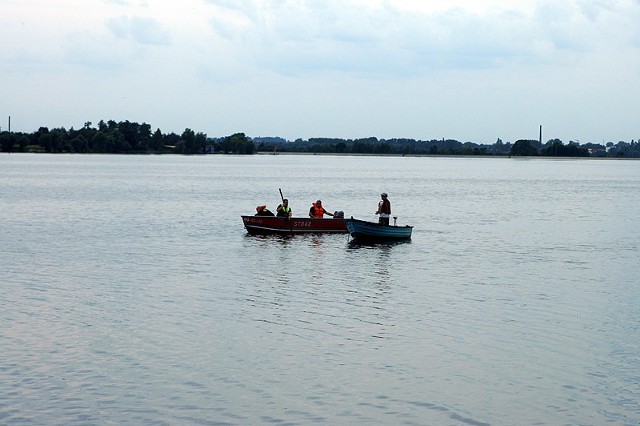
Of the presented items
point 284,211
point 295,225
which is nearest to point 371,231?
point 295,225

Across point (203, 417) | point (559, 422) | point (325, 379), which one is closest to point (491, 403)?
point (559, 422)

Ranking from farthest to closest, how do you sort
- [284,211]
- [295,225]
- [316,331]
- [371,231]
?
1. [284,211]
2. [295,225]
3. [371,231]
4. [316,331]

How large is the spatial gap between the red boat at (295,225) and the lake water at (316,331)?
114cm

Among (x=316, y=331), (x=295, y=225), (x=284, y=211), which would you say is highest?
(x=284, y=211)

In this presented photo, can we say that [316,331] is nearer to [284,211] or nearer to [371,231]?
[371,231]

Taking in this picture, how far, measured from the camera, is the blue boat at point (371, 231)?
157 ft

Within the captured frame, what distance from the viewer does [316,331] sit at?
25547 mm

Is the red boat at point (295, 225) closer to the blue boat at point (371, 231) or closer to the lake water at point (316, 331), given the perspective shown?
the lake water at point (316, 331)

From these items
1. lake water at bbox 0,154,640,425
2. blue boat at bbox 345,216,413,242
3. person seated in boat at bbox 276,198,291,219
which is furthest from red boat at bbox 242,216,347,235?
blue boat at bbox 345,216,413,242

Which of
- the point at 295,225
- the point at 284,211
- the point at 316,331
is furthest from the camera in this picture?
the point at 284,211

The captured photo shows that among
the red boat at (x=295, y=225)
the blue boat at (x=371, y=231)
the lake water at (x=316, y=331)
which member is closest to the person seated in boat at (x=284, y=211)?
the red boat at (x=295, y=225)

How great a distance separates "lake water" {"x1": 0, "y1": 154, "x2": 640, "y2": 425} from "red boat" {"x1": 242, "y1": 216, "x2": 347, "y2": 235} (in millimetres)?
1139

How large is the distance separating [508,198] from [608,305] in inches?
2871

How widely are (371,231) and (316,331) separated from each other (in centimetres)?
2272
